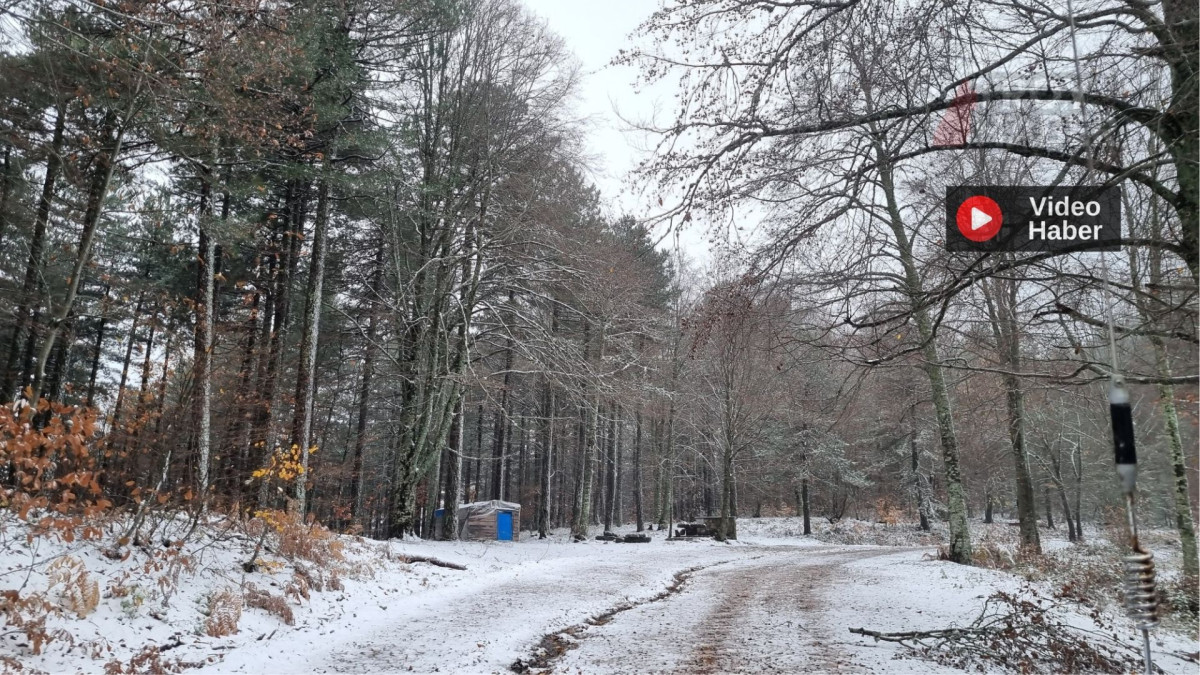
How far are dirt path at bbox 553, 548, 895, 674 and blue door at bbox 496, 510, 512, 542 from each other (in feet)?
33.5

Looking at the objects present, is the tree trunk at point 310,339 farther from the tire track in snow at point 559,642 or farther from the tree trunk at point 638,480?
the tree trunk at point 638,480

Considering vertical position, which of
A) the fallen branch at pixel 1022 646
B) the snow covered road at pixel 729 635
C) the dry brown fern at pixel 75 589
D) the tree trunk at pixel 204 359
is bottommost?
the snow covered road at pixel 729 635

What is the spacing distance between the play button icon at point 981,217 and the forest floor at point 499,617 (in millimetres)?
3507

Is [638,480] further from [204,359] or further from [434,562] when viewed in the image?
[204,359]

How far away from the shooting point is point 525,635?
6410 mm

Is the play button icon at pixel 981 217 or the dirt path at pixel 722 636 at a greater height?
the play button icon at pixel 981 217

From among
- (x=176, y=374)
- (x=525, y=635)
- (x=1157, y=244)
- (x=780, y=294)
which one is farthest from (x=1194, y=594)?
(x=176, y=374)

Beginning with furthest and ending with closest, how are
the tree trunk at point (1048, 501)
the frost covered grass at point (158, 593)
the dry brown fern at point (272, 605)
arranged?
the tree trunk at point (1048, 501) < the dry brown fern at point (272, 605) < the frost covered grass at point (158, 593)

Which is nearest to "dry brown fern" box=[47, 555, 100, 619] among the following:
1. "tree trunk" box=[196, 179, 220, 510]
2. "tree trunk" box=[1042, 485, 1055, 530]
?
"tree trunk" box=[196, 179, 220, 510]

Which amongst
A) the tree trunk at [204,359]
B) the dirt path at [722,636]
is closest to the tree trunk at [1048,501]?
the dirt path at [722,636]

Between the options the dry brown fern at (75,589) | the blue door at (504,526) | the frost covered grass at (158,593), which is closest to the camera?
the frost covered grass at (158,593)

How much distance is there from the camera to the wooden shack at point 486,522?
62.5ft

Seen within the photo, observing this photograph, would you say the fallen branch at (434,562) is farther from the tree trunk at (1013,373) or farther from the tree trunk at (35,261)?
the tree trunk at (1013,373)

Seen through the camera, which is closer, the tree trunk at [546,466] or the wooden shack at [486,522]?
the wooden shack at [486,522]
